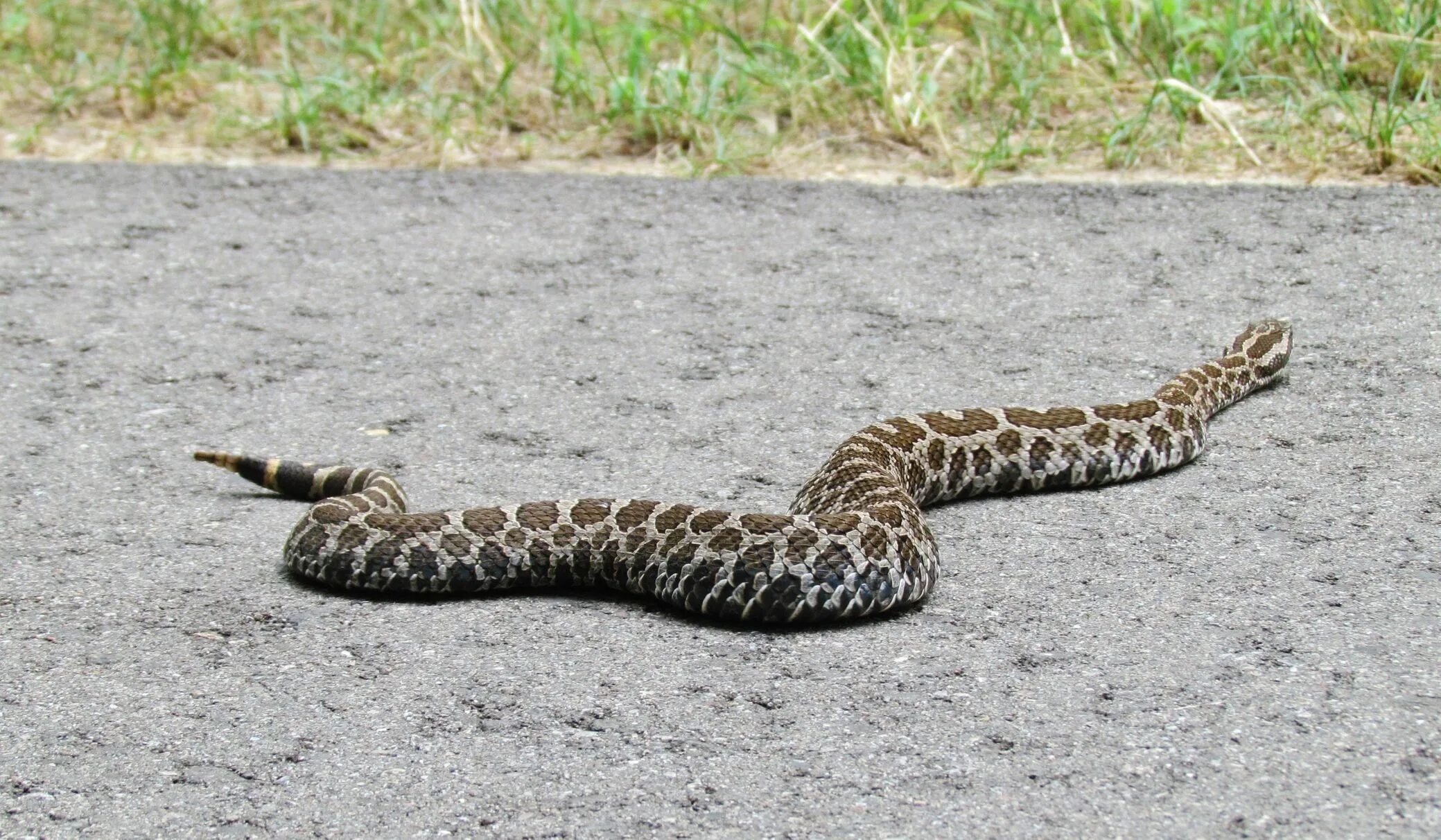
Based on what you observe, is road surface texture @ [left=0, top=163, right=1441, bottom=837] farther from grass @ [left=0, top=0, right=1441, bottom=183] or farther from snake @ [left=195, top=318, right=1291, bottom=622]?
grass @ [left=0, top=0, right=1441, bottom=183]

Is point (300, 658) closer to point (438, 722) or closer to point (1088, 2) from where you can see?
point (438, 722)

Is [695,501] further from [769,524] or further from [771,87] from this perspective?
[771,87]

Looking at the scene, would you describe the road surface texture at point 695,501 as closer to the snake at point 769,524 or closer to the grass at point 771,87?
the snake at point 769,524

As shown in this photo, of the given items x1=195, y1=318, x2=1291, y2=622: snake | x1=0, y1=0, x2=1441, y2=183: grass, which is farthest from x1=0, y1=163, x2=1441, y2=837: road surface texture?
x1=0, y1=0, x2=1441, y2=183: grass

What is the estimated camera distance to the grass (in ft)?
32.4

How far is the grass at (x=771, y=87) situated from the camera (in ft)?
32.4

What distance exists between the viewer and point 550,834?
12.4ft

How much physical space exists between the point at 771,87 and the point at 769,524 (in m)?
6.29

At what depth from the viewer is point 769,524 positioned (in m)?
5.05

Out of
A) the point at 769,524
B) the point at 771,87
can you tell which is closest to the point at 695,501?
the point at 769,524

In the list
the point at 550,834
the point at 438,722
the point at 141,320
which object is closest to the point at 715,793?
the point at 550,834

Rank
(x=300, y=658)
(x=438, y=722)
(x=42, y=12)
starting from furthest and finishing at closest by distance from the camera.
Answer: (x=42, y=12) < (x=300, y=658) < (x=438, y=722)

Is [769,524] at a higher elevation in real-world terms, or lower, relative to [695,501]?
higher

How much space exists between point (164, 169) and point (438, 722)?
7.13 meters
